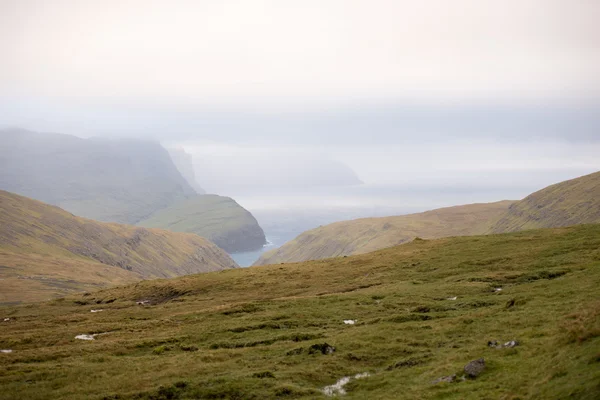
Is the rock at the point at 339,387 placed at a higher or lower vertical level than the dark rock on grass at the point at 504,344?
lower

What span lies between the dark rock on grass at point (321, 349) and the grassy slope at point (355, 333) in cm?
81

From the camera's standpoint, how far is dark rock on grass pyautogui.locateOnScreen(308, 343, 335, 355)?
49794mm

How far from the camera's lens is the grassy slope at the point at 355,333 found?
3831 cm

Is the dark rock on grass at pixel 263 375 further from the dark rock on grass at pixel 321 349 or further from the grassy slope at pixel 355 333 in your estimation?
the dark rock on grass at pixel 321 349

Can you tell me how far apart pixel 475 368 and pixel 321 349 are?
15462mm

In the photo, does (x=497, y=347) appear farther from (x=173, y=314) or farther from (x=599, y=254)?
(x=173, y=314)

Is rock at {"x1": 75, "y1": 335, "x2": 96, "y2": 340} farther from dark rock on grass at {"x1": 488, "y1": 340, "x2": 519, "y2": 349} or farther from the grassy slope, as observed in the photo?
dark rock on grass at {"x1": 488, "y1": 340, "x2": 519, "y2": 349}

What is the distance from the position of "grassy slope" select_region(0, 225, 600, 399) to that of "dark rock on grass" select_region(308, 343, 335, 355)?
2.65 feet

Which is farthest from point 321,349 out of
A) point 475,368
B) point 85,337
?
point 85,337

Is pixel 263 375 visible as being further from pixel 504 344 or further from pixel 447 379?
pixel 504 344

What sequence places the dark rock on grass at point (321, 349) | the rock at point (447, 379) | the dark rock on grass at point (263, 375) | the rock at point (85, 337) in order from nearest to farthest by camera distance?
the rock at point (447, 379) < the dark rock on grass at point (263, 375) < the dark rock on grass at point (321, 349) < the rock at point (85, 337)

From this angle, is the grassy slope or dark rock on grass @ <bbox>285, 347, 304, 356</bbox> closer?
the grassy slope

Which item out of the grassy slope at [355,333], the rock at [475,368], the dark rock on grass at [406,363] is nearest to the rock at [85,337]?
the grassy slope at [355,333]

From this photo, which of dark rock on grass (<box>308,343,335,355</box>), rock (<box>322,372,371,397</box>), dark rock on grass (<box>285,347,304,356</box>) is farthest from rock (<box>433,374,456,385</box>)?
dark rock on grass (<box>285,347,304,356</box>)
